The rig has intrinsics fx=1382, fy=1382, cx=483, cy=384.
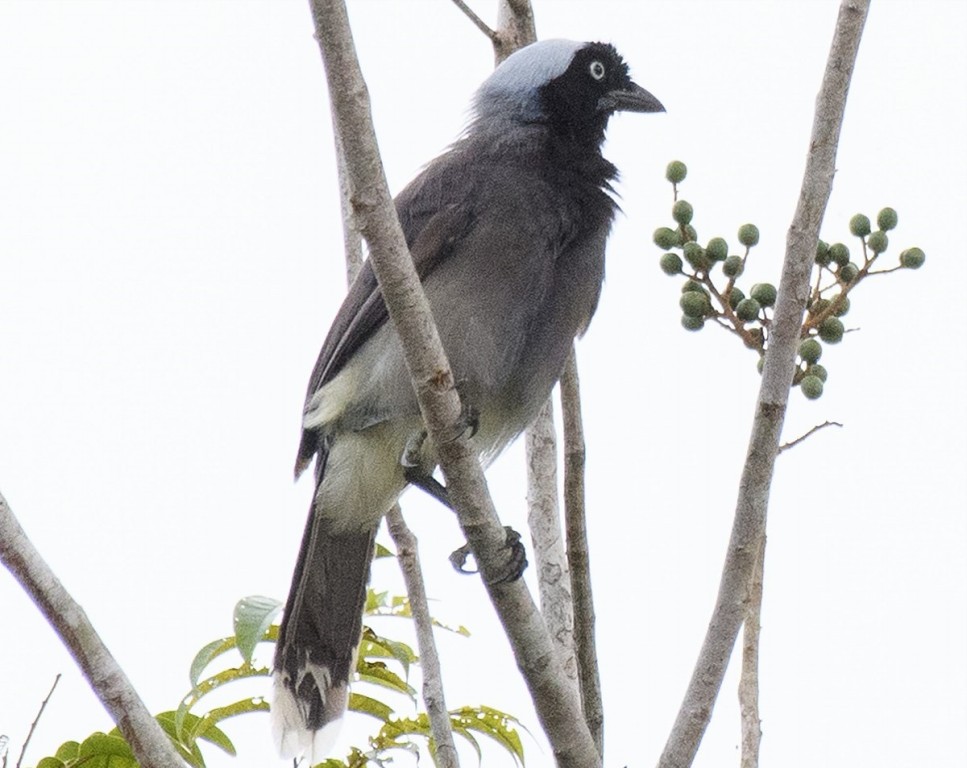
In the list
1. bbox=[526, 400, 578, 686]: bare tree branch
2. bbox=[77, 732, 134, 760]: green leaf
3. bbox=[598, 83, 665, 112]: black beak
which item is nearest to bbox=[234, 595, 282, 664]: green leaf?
bbox=[77, 732, 134, 760]: green leaf

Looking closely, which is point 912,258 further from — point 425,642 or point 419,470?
point 419,470

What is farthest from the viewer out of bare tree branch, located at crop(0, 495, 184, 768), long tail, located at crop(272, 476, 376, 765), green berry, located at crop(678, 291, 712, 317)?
long tail, located at crop(272, 476, 376, 765)

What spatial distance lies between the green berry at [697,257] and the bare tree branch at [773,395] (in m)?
0.35

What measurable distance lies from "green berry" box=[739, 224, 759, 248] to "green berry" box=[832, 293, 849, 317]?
284 millimetres

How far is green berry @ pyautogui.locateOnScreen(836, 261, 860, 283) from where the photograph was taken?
352 centimetres

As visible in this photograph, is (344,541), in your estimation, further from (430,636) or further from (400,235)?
(400,235)

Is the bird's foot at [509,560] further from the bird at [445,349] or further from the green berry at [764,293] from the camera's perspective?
the green berry at [764,293]

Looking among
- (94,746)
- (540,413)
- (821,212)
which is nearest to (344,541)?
(540,413)

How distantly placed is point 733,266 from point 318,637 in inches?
84.7

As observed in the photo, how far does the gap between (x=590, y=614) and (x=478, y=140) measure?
208cm

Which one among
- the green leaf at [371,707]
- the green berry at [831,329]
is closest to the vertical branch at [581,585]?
the green leaf at [371,707]

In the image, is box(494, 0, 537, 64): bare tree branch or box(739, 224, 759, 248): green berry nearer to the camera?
box(739, 224, 759, 248): green berry

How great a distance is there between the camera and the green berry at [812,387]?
133 inches

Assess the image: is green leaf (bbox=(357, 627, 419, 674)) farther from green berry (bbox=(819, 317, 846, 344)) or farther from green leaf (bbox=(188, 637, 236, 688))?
green berry (bbox=(819, 317, 846, 344))
